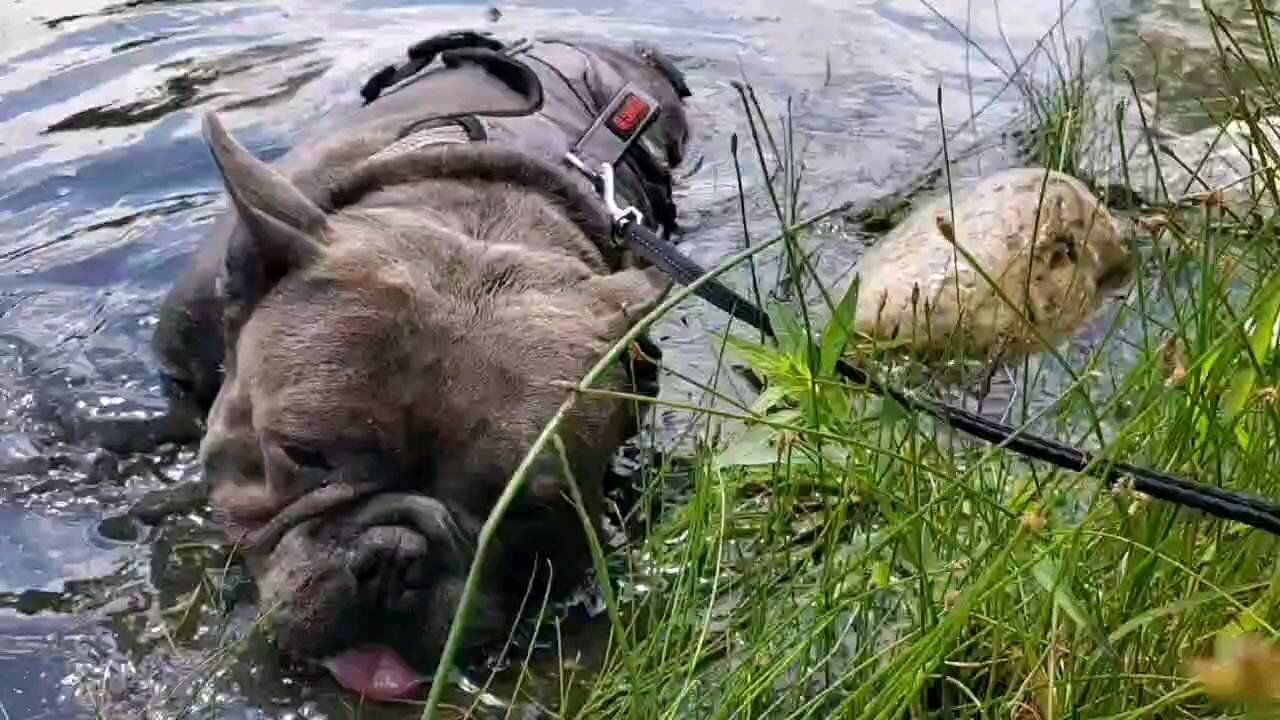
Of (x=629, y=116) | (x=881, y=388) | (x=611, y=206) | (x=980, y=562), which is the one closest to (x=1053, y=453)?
(x=980, y=562)

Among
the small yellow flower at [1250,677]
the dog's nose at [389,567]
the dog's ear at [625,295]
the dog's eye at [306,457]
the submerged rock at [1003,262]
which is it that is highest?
the small yellow flower at [1250,677]

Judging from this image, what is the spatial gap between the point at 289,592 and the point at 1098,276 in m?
2.89

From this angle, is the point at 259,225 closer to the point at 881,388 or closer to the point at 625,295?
the point at 625,295

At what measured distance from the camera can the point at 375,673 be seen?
3.02 m

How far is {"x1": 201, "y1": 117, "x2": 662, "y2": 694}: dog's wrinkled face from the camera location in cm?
297

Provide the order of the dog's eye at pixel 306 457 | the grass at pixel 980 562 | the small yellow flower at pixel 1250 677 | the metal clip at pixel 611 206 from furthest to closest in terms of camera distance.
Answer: the metal clip at pixel 611 206, the dog's eye at pixel 306 457, the grass at pixel 980 562, the small yellow flower at pixel 1250 677

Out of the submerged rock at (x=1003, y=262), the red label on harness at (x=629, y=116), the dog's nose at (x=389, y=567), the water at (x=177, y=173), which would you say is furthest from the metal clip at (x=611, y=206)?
the dog's nose at (x=389, y=567)

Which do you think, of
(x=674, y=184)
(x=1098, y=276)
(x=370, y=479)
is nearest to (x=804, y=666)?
(x=370, y=479)

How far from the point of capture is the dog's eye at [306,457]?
9.98ft

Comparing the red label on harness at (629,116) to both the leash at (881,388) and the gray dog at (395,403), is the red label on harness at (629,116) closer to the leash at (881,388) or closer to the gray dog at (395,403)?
the leash at (881,388)

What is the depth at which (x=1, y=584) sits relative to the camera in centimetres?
336

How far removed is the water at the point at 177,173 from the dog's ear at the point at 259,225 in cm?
67


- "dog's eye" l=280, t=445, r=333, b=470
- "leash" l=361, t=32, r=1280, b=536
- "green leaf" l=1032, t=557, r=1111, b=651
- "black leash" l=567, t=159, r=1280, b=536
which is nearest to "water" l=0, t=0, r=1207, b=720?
"dog's eye" l=280, t=445, r=333, b=470

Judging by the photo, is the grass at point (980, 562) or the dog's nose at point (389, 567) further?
the dog's nose at point (389, 567)
